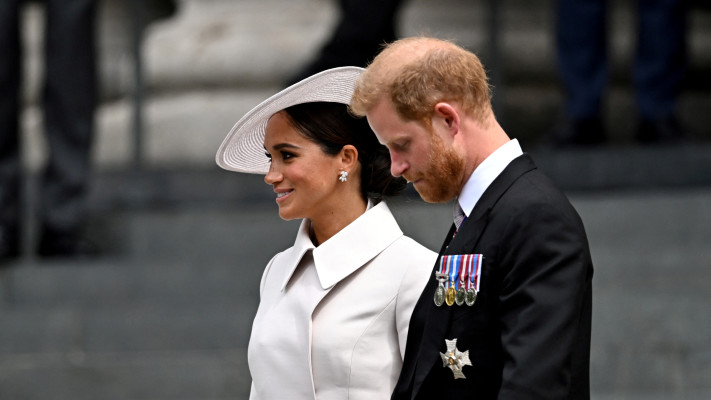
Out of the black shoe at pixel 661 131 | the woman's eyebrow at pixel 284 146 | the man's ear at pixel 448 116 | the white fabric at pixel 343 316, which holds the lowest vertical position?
the white fabric at pixel 343 316

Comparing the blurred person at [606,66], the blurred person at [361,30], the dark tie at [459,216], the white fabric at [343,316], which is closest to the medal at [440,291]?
the dark tie at [459,216]

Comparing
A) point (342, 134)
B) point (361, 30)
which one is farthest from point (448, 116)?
point (361, 30)

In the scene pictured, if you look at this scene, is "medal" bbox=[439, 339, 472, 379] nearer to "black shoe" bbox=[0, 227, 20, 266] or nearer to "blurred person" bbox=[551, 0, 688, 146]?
"black shoe" bbox=[0, 227, 20, 266]

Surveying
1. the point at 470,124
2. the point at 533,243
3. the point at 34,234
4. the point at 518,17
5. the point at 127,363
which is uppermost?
the point at 518,17

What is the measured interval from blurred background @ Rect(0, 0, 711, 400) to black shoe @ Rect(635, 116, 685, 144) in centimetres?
2

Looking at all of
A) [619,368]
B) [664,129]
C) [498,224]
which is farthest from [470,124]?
[664,129]

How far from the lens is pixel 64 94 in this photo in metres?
5.78

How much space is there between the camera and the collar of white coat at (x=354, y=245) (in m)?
2.69

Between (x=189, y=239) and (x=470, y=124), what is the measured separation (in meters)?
3.90

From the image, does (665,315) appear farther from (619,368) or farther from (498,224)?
(498,224)

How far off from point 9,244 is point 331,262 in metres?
3.34

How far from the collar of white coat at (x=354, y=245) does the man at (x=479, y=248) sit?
0.52 meters

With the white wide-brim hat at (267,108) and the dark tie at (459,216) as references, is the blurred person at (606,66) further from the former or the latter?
the dark tie at (459,216)

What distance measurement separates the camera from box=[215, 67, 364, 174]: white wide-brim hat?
8.55 feet
